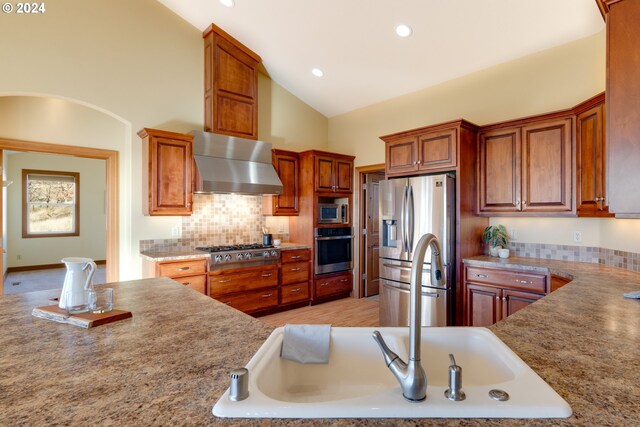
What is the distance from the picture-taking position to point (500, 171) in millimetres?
3311

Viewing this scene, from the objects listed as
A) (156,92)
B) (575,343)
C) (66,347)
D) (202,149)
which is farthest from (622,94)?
(156,92)

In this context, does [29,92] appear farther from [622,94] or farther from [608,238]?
[608,238]

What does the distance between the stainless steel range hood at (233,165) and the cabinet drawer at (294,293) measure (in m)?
1.34

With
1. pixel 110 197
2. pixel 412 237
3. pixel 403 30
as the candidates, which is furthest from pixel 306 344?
pixel 110 197

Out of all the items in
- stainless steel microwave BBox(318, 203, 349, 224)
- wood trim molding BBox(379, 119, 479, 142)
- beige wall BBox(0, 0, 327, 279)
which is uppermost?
beige wall BBox(0, 0, 327, 279)

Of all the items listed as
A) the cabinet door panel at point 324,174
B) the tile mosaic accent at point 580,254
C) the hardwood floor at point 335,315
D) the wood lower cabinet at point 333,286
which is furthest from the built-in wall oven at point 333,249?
the tile mosaic accent at point 580,254

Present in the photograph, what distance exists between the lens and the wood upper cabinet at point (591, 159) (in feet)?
8.19

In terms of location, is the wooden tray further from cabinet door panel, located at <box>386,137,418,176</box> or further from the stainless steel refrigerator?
cabinet door panel, located at <box>386,137,418,176</box>

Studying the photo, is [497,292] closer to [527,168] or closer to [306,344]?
[527,168]

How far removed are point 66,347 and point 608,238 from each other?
3.81 meters

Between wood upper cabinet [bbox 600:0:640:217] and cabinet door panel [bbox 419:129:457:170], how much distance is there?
1652 mm

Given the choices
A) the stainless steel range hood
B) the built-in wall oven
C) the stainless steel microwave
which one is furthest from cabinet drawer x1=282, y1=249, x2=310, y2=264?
the stainless steel range hood

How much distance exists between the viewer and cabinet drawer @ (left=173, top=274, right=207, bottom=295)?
3566 millimetres

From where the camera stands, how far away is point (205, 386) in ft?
2.73
